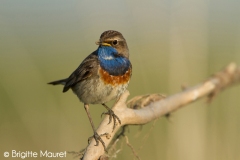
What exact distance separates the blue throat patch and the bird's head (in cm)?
4

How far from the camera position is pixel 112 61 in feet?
13.2

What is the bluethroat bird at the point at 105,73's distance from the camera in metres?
3.90

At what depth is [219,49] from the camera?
7.77 meters

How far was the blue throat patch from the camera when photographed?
3.97 meters

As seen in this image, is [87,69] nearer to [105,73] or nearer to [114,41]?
[105,73]

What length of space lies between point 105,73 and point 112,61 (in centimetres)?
14

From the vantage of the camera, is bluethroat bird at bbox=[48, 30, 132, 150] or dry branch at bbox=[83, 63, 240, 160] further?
bluethroat bird at bbox=[48, 30, 132, 150]

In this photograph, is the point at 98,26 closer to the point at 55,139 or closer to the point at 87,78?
the point at 87,78

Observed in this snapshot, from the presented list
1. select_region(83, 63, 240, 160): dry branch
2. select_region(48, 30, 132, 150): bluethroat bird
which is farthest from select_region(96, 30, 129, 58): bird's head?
select_region(83, 63, 240, 160): dry branch

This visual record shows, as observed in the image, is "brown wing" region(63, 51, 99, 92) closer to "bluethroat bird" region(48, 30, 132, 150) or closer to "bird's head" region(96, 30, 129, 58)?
"bluethroat bird" region(48, 30, 132, 150)

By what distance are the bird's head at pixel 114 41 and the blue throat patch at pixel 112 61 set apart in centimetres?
4

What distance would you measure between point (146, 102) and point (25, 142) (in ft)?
6.59

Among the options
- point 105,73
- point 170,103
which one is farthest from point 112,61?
point 170,103

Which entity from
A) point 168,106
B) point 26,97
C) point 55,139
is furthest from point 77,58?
point 168,106
